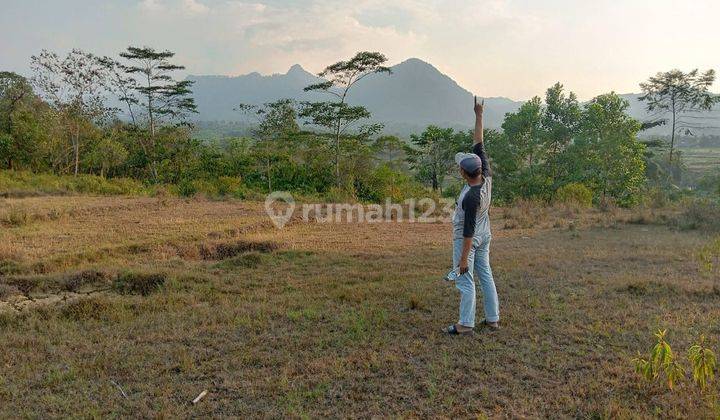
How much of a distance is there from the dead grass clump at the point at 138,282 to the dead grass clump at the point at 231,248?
1891 millimetres

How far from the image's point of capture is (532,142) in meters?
23.7

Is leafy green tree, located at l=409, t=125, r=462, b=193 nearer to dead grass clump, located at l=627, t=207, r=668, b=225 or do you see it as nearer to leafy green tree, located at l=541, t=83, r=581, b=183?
leafy green tree, located at l=541, t=83, r=581, b=183

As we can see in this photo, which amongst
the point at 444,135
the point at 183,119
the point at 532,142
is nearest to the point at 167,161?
the point at 183,119

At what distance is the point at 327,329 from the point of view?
4336 mm

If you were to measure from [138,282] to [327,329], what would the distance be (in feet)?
Result: 9.88

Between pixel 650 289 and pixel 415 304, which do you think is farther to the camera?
pixel 650 289

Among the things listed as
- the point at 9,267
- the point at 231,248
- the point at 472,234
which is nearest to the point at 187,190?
the point at 231,248

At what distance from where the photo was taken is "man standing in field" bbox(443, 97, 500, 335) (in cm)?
385

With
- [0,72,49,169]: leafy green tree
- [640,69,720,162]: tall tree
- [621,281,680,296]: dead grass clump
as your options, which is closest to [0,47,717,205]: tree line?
[0,72,49,169]: leafy green tree

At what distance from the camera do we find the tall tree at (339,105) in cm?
1991

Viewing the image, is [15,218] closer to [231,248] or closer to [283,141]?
[231,248]

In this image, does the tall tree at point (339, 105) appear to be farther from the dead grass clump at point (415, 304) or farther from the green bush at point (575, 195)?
the dead grass clump at point (415, 304)

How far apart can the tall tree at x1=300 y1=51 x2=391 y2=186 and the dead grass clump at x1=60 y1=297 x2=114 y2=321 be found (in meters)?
15.8

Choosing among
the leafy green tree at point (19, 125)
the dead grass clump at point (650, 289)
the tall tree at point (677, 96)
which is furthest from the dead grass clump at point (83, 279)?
the tall tree at point (677, 96)
